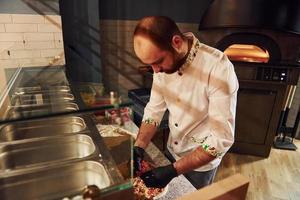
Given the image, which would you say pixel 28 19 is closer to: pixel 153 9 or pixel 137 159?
pixel 153 9

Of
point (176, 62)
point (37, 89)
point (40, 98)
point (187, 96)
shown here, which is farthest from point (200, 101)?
point (37, 89)

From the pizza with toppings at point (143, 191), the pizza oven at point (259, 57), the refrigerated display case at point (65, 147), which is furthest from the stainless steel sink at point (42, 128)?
the pizza oven at point (259, 57)

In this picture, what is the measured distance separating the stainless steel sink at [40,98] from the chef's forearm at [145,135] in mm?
385

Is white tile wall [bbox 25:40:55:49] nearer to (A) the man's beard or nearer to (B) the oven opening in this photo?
(A) the man's beard

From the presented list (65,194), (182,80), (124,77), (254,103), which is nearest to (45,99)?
(65,194)

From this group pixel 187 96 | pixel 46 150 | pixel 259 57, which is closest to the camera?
pixel 46 150

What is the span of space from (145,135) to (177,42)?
1.63 feet

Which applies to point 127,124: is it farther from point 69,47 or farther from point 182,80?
point 69,47

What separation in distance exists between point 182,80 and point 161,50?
0.87 feet

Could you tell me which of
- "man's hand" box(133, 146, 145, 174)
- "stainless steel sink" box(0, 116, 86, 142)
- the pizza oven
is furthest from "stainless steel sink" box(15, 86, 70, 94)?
the pizza oven

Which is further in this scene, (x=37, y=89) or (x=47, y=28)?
(x=47, y=28)

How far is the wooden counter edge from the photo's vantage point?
555 mm

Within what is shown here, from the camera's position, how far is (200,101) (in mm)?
1016

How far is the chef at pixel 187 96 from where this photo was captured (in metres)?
0.82
